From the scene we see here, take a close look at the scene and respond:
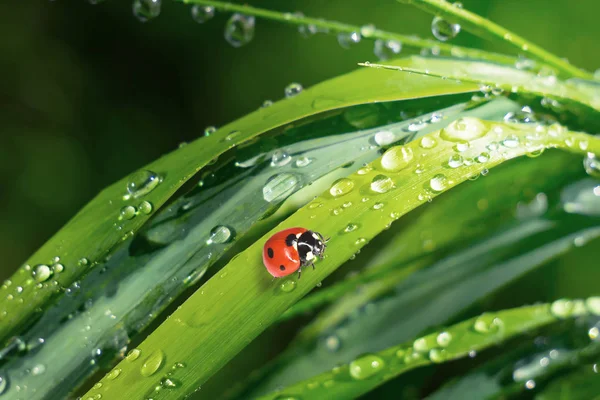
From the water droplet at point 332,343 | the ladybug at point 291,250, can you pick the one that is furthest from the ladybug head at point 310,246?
the water droplet at point 332,343

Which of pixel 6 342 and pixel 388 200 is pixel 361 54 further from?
pixel 6 342

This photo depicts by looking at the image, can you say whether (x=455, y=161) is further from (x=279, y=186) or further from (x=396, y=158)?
(x=279, y=186)

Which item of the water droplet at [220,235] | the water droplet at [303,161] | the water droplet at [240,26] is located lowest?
the water droplet at [220,235]

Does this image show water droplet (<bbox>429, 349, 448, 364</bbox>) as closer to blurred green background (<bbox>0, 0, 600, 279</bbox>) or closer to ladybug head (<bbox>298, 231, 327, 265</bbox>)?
ladybug head (<bbox>298, 231, 327, 265</bbox>)

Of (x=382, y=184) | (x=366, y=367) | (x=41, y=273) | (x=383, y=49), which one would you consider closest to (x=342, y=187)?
(x=382, y=184)

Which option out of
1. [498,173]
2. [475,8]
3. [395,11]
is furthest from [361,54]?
[498,173]

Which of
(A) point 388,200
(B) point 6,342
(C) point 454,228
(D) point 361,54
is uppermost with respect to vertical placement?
(D) point 361,54

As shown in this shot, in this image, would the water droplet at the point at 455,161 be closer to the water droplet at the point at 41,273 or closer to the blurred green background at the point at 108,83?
the water droplet at the point at 41,273
